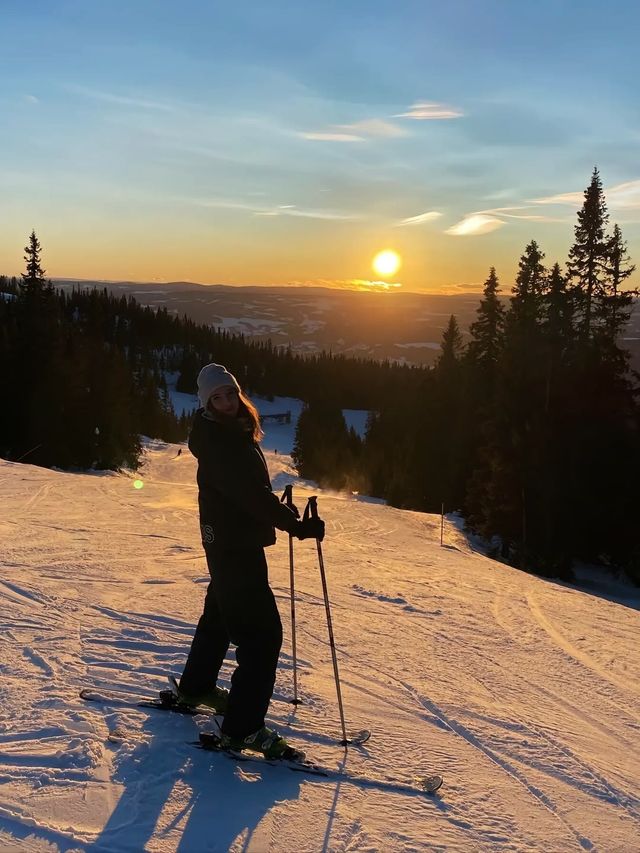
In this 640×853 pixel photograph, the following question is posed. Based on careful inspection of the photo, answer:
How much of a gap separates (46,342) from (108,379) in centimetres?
470

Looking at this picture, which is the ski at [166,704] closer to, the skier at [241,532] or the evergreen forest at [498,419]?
the skier at [241,532]

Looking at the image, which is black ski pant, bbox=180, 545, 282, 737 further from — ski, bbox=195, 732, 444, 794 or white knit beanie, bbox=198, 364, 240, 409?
white knit beanie, bbox=198, 364, 240, 409

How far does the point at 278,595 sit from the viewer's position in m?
8.28

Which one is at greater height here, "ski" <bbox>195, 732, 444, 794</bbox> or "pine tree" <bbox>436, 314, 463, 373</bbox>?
"pine tree" <bbox>436, 314, 463, 373</bbox>

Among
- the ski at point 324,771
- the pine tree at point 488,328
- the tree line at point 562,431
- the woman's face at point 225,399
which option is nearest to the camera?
the woman's face at point 225,399

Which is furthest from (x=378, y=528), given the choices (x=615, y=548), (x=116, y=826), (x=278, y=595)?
(x=116, y=826)

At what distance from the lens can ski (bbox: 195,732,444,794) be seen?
3879 millimetres

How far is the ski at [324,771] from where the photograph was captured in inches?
153

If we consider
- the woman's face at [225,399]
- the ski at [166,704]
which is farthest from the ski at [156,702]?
the woman's face at [225,399]

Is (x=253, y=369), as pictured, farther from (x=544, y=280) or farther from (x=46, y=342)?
(x=544, y=280)

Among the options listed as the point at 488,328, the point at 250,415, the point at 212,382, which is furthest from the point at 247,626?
the point at 488,328

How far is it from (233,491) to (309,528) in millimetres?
525

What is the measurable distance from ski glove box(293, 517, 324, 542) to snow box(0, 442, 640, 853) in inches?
57.4

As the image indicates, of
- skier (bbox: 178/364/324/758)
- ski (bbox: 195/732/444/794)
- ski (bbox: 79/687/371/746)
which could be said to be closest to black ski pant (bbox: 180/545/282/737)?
skier (bbox: 178/364/324/758)
